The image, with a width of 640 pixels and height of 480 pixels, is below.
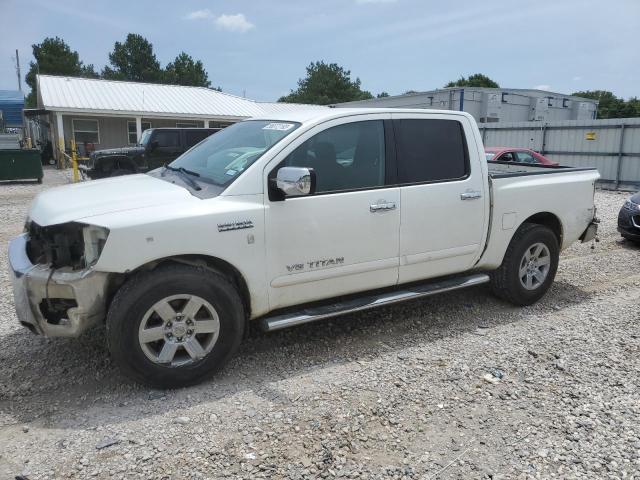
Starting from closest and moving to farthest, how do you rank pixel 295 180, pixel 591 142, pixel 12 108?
pixel 295 180 < pixel 591 142 < pixel 12 108

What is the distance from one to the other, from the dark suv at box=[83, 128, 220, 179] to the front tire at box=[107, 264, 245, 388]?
10583 mm

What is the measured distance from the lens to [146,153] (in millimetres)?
13414

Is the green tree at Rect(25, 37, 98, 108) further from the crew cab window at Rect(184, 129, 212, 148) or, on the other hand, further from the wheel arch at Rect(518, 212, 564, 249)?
the wheel arch at Rect(518, 212, 564, 249)

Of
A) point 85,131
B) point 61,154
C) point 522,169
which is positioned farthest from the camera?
point 85,131

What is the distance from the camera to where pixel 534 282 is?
17.3 ft

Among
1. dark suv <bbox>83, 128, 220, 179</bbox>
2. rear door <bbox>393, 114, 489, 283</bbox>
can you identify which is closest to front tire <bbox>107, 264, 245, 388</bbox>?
rear door <bbox>393, 114, 489, 283</bbox>

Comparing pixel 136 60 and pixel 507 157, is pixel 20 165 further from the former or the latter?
pixel 136 60

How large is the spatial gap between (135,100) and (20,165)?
11.2 m

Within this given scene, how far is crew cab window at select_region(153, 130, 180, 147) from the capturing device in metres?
13.6

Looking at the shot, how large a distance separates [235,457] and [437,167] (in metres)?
2.89

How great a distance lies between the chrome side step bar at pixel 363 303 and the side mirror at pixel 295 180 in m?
0.94

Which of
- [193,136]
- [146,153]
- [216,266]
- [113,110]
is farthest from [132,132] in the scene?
[216,266]

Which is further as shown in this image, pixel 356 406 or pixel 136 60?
pixel 136 60

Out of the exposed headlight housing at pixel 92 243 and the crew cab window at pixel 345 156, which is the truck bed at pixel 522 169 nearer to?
the crew cab window at pixel 345 156
